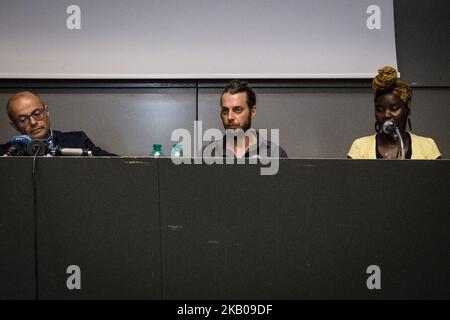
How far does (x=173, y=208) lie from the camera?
1.61 meters

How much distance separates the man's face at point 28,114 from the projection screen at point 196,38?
1.93 ft

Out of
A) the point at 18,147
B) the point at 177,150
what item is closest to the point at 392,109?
the point at 177,150

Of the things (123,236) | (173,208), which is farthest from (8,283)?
(173,208)

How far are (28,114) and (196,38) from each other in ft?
3.22

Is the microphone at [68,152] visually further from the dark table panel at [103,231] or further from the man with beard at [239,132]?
the man with beard at [239,132]

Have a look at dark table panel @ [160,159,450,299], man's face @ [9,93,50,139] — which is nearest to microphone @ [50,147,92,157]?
dark table panel @ [160,159,450,299]

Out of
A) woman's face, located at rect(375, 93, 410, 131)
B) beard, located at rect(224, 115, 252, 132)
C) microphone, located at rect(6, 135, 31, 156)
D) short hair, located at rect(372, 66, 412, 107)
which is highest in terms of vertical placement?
short hair, located at rect(372, 66, 412, 107)

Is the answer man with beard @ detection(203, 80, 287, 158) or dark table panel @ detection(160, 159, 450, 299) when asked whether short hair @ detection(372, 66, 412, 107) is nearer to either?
man with beard @ detection(203, 80, 287, 158)

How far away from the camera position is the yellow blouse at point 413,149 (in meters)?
2.34

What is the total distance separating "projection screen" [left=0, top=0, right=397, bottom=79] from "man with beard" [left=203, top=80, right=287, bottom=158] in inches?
25.1

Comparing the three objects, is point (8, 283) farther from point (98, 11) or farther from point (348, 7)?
point (348, 7)

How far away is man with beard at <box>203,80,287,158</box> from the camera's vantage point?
237 cm

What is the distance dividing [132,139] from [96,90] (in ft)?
1.02

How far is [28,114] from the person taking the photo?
8.00ft
